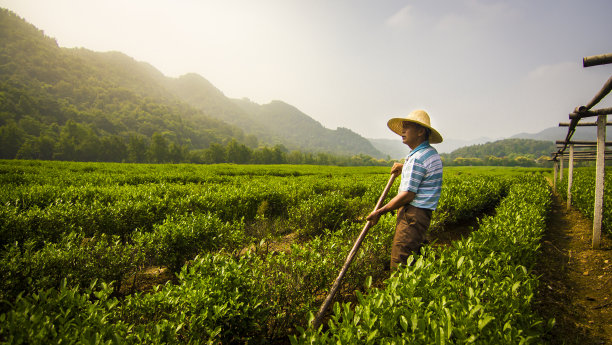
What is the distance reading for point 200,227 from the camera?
4.14 m

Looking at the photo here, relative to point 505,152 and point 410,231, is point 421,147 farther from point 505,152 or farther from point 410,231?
point 505,152

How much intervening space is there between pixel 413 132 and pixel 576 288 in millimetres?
4262

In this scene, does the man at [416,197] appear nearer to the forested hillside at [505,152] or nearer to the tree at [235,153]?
the tree at [235,153]

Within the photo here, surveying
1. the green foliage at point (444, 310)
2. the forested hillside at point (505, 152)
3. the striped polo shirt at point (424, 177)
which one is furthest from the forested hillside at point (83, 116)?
the green foliage at point (444, 310)

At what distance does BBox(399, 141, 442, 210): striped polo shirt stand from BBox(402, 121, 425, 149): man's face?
31 centimetres

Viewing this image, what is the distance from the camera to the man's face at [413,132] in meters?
3.40

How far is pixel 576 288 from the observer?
4242 millimetres

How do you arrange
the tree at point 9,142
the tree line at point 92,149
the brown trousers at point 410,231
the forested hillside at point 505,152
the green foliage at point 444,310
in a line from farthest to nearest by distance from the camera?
the forested hillside at point 505,152
the tree line at point 92,149
the tree at point 9,142
the brown trousers at point 410,231
the green foliage at point 444,310

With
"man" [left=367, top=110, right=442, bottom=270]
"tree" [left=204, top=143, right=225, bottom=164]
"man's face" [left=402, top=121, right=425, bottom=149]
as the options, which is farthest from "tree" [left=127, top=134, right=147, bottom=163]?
"man" [left=367, top=110, right=442, bottom=270]

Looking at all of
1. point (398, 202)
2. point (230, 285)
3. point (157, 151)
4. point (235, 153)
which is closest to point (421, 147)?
point (398, 202)

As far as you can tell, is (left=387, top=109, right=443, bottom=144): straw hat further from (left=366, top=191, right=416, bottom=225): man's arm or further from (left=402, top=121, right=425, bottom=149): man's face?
(left=366, top=191, right=416, bottom=225): man's arm

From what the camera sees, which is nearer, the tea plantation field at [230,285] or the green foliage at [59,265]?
the tea plantation field at [230,285]

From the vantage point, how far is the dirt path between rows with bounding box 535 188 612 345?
3082mm

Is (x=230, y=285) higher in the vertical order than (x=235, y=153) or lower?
lower
